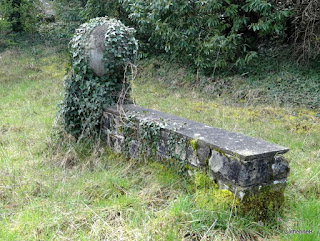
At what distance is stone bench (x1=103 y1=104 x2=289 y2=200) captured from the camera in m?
2.69

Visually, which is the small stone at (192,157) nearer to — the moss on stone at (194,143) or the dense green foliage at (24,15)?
the moss on stone at (194,143)

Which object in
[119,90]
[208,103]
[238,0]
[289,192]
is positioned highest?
[238,0]

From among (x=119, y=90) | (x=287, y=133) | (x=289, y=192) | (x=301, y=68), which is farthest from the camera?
(x=301, y=68)

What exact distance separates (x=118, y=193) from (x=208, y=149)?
42.7 inches

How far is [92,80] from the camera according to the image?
462cm

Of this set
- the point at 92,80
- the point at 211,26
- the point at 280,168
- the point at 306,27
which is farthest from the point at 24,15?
the point at 280,168

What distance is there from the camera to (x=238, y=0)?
875 cm

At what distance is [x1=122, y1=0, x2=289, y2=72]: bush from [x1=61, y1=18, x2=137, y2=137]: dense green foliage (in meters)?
4.11

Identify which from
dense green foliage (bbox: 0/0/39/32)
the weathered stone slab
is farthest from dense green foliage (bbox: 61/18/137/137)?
dense green foliage (bbox: 0/0/39/32)

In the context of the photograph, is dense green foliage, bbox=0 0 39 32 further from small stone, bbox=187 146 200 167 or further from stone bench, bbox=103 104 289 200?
small stone, bbox=187 146 200 167

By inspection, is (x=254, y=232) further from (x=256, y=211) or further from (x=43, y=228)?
(x=43, y=228)

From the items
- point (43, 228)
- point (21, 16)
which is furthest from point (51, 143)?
point (21, 16)

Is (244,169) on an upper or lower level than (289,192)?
upper

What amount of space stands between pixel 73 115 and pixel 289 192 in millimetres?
3157
